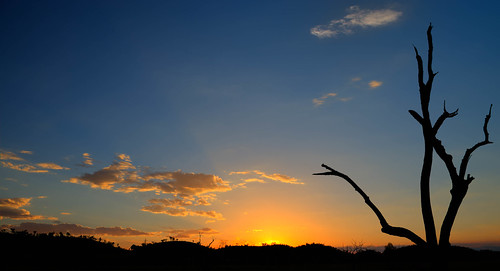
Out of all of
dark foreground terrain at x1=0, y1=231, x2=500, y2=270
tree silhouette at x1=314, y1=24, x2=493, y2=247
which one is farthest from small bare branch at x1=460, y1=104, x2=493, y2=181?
dark foreground terrain at x1=0, y1=231, x2=500, y2=270

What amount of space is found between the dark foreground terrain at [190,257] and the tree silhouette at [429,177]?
12327mm

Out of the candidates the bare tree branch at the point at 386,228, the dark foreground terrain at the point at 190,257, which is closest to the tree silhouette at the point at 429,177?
the bare tree branch at the point at 386,228

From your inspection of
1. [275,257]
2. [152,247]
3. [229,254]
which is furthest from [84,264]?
[275,257]

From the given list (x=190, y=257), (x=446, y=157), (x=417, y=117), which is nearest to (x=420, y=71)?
(x=417, y=117)

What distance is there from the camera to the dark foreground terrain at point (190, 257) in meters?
20.1

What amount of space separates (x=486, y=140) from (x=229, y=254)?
Result: 23826 mm

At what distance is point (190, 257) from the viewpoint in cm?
2317

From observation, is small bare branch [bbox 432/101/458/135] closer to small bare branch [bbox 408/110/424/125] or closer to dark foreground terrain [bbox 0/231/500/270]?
small bare branch [bbox 408/110/424/125]

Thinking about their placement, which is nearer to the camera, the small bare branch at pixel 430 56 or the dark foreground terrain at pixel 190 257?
the small bare branch at pixel 430 56

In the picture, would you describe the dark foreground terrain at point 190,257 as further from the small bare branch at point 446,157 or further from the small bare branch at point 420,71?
the small bare branch at point 420,71

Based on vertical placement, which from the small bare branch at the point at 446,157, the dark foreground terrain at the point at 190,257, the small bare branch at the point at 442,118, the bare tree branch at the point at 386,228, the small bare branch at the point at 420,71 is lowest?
the dark foreground terrain at the point at 190,257

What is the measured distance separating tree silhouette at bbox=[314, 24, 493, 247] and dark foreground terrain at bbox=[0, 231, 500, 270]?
40.4 ft

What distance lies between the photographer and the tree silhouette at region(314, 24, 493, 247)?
7.21m

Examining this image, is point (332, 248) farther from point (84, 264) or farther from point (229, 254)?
point (84, 264)
